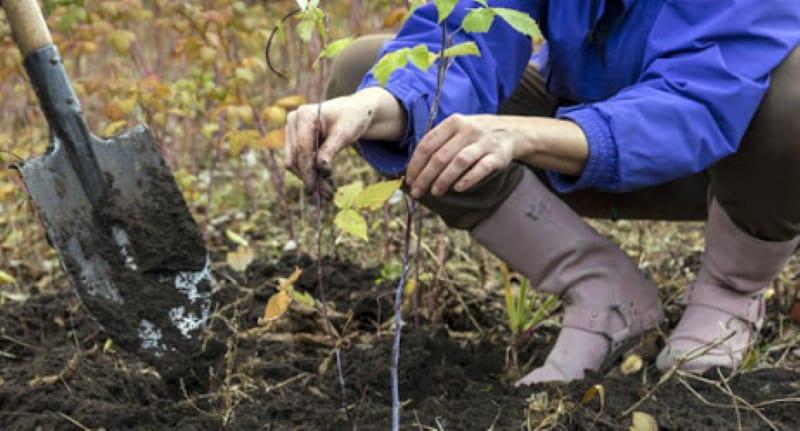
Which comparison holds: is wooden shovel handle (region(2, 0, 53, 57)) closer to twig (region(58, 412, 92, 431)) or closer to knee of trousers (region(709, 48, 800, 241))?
twig (region(58, 412, 92, 431))

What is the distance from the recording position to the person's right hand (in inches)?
70.2

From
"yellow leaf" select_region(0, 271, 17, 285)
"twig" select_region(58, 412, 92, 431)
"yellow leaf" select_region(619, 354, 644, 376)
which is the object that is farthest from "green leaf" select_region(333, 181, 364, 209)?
"yellow leaf" select_region(0, 271, 17, 285)

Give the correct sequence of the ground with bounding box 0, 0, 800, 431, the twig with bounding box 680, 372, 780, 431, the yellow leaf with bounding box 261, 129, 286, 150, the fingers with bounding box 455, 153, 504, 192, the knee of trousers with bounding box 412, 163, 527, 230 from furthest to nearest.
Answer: the yellow leaf with bounding box 261, 129, 286, 150 < the knee of trousers with bounding box 412, 163, 527, 230 < the ground with bounding box 0, 0, 800, 431 < the twig with bounding box 680, 372, 780, 431 < the fingers with bounding box 455, 153, 504, 192

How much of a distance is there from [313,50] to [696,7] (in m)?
2.41

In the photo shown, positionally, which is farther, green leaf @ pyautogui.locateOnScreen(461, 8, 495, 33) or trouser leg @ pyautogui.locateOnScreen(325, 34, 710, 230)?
trouser leg @ pyautogui.locateOnScreen(325, 34, 710, 230)

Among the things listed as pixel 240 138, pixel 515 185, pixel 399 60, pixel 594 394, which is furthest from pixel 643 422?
pixel 240 138

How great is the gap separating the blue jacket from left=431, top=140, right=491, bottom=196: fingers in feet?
0.76

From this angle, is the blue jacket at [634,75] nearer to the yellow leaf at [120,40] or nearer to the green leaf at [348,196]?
the green leaf at [348,196]

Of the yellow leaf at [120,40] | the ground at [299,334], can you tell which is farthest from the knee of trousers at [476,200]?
the yellow leaf at [120,40]

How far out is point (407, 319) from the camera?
2.63 meters

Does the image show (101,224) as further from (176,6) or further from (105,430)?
(176,6)

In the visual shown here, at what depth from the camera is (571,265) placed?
235cm

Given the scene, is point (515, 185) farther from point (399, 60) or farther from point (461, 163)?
point (399, 60)

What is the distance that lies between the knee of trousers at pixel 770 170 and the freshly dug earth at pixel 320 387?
0.30 m
